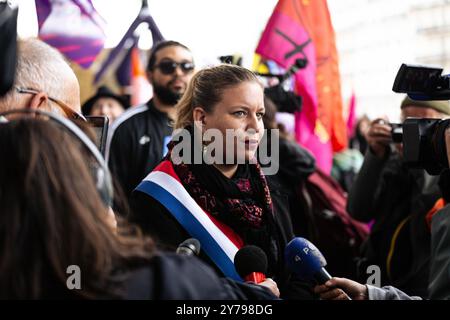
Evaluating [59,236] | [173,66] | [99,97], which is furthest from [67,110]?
[99,97]

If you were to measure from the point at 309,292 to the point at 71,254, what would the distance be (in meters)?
1.88

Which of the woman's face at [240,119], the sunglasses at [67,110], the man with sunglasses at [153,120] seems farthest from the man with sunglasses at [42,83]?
the man with sunglasses at [153,120]

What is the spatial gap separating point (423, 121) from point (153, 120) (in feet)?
9.62

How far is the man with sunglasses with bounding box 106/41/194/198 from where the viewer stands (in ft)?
18.4

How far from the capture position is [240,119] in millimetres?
3480

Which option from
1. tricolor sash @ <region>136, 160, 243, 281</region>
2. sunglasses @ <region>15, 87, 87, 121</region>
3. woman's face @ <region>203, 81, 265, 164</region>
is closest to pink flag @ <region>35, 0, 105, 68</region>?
woman's face @ <region>203, 81, 265, 164</region>

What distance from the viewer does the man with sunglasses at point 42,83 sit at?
266 cm

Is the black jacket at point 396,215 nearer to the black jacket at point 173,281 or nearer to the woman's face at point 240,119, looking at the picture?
the woman's face at point 240,119

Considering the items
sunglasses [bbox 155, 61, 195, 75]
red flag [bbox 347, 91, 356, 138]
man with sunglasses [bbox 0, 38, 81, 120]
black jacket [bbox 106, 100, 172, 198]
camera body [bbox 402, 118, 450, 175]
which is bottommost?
red flag [bbox 347, 91, 356, 138]

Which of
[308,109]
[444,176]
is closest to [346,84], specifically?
[308,109]

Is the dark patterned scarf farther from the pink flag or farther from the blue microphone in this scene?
the pink flag

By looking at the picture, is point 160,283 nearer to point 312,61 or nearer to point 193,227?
point 193,227

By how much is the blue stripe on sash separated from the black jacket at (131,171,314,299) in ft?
0.07

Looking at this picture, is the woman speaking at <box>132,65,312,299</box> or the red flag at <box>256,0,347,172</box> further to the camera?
the red flag at <box>256,0,347,172</box>
